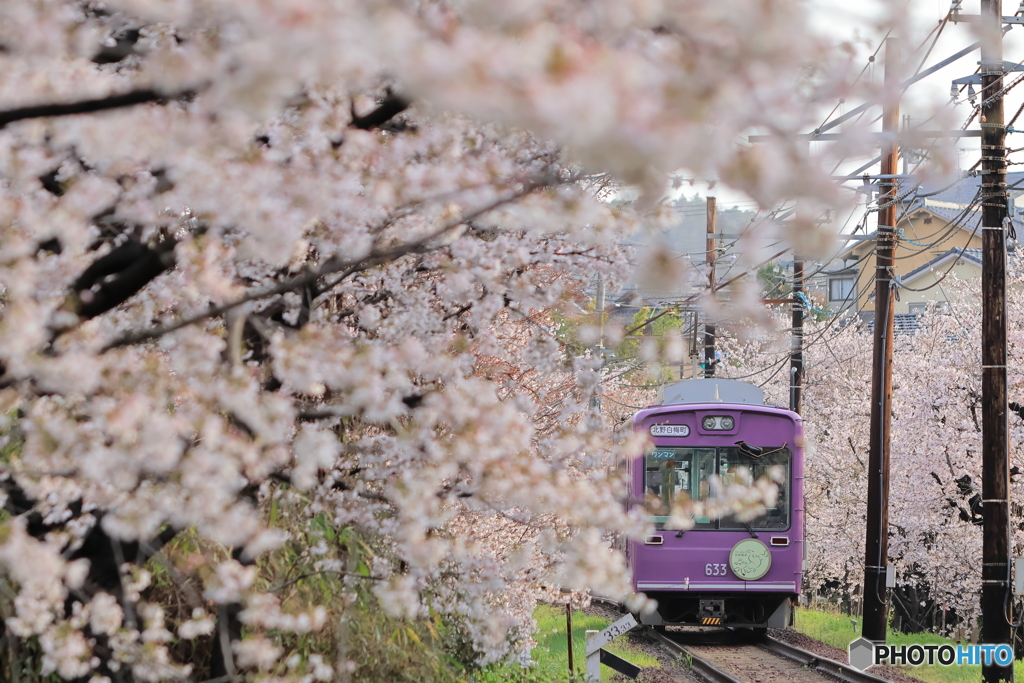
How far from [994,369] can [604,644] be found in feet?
18.6

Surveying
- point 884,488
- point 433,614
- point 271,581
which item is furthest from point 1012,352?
point 271,581

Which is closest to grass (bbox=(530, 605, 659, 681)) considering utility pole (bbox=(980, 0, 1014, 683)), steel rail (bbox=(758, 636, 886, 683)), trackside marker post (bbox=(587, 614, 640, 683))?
trackside marker post (bbox=(587, 614, 640, 683))

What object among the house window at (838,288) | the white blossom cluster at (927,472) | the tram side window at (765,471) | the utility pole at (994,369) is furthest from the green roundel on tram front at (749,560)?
the house window at (838,288)

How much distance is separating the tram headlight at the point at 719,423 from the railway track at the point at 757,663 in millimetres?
2986

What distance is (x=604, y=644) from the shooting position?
Answer: 905cm

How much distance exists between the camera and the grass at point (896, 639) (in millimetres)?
12866

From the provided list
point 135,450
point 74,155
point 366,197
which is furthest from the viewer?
point 74,155

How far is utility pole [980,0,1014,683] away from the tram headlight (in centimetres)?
315

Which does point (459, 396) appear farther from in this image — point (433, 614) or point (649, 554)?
point (649, 554)

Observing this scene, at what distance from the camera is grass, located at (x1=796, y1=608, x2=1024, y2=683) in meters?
12.9

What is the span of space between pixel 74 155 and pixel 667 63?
311cm

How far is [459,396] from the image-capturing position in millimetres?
3668

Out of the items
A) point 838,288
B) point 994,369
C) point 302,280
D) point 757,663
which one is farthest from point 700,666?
point 838,288

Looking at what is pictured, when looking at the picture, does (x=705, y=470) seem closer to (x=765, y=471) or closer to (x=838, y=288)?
(x=765, y=471)
